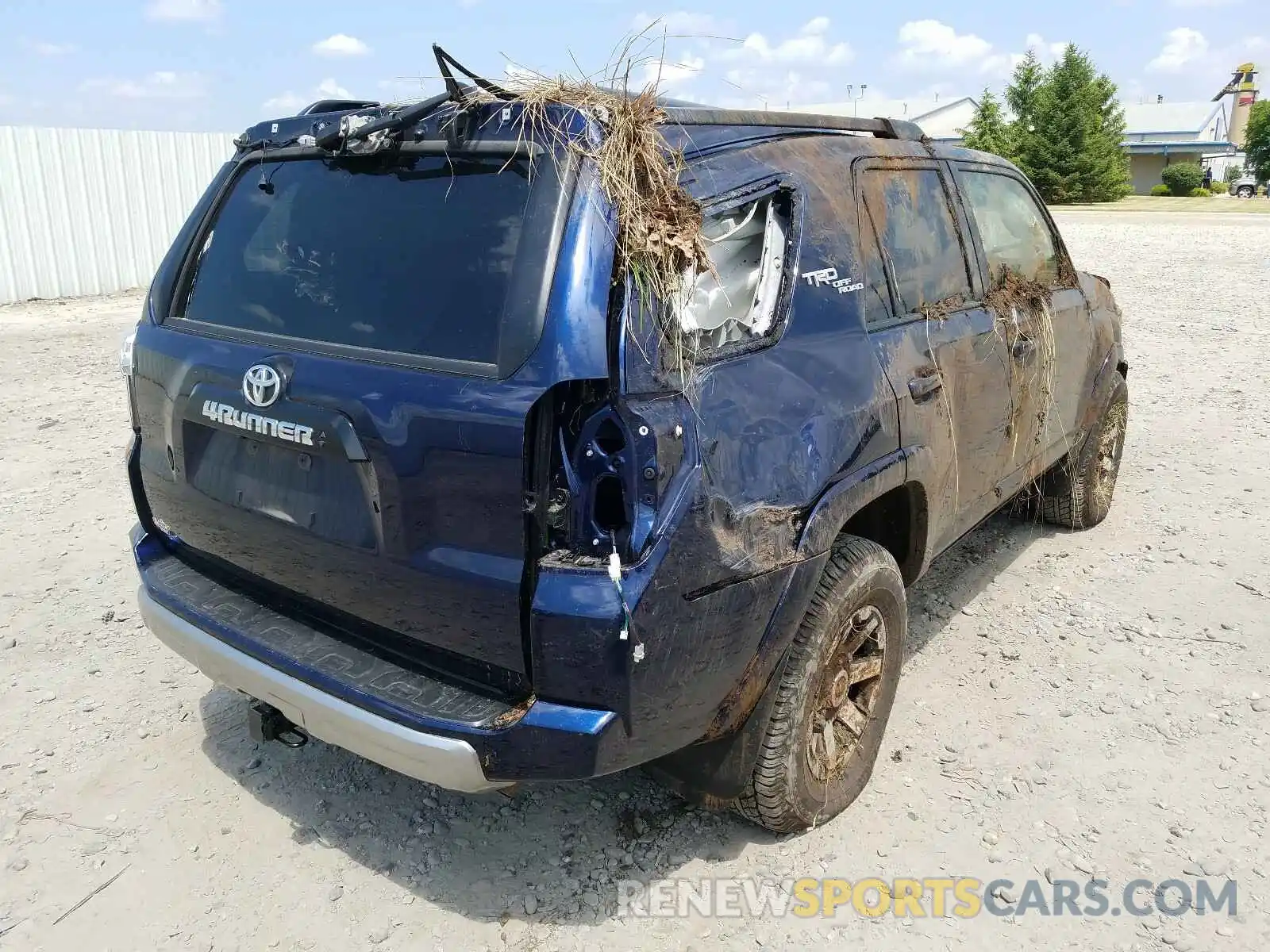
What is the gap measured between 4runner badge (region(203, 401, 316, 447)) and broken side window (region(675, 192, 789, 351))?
979 mm

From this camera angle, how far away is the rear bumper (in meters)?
2.19

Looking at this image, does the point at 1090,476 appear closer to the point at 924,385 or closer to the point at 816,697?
the point at 924,385

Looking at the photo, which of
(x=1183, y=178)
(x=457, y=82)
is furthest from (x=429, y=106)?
(x=1183, y=178)

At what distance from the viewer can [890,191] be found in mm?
3297

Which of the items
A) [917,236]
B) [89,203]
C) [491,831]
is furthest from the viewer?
[89,203]

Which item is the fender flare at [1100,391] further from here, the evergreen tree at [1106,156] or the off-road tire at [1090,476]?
the evergreen tree at [1106,156]

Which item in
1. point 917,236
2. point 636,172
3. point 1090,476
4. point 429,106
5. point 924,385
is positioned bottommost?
point 1090,476

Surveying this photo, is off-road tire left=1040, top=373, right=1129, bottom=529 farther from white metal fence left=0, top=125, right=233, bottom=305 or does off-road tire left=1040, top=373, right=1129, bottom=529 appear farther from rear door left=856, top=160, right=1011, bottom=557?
white metal fence left=0, top=125, right=233, bottom=305

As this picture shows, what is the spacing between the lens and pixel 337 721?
2.33 meters

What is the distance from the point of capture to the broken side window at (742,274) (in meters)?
2.39

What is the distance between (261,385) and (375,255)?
0.44 meters

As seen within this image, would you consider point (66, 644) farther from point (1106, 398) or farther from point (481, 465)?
point (1106, 398)

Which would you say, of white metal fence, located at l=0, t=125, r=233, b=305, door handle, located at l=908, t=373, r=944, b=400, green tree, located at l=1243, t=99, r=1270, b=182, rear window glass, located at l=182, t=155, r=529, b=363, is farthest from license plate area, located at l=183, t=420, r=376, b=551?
green tree, located at l=1243, t=99, r=1270, b=182

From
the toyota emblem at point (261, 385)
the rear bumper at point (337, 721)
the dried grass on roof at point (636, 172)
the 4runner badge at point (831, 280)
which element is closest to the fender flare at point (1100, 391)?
the 4runner badge at point (831, 280)
